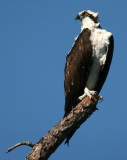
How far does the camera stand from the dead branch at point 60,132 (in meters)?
5.27

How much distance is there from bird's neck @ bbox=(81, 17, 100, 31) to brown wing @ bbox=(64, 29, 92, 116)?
35 cm

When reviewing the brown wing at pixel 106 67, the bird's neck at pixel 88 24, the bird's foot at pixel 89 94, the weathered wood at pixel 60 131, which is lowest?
the weathered wood at pixel 60 131

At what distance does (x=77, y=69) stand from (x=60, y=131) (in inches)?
50.2

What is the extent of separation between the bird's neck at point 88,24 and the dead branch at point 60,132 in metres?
1.62

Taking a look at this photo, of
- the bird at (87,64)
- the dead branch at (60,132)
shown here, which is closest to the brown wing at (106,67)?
the bird at (87,64)

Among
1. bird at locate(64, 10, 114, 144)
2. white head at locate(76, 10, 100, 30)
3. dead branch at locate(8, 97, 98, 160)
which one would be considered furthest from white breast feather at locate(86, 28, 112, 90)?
dead branch at locate(8, 97, 98, 160)

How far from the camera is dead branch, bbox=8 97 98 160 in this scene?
5274 mm

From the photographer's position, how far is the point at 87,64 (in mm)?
5965

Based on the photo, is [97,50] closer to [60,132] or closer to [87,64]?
[87,64]

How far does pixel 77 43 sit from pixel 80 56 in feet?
1.06

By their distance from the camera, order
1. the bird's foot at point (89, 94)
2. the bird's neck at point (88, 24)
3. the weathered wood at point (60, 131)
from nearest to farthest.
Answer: the weathered wood at point (60, 131), the bird's foot at point (89, 94), the bird's neck at point (88, 24)

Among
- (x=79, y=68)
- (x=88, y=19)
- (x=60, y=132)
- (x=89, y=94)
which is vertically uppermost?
(x=88, y=19)

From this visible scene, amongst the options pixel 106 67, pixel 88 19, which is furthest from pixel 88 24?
pixel 106 67

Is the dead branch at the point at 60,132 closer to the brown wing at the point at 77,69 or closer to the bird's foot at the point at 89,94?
the bird's foot at the point at 89,94
